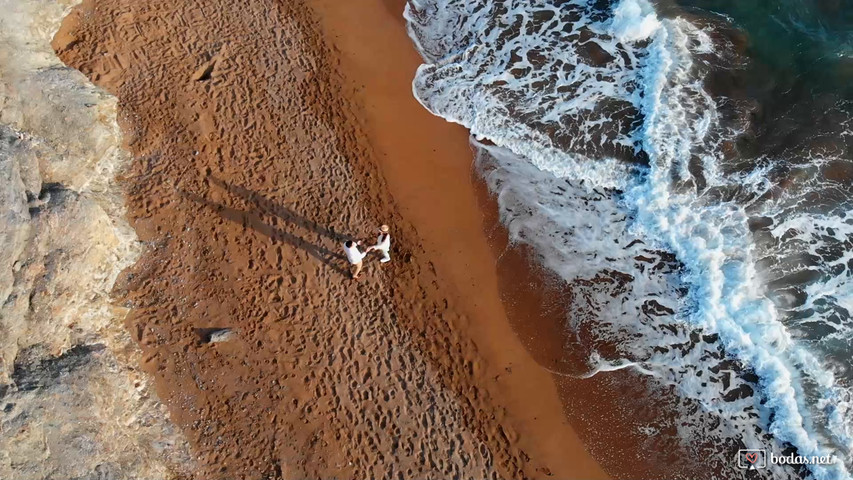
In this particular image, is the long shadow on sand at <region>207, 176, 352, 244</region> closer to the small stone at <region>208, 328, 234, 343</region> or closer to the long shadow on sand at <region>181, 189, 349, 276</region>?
the long shadow on sand at <region>181, 189, 349, 276</region>

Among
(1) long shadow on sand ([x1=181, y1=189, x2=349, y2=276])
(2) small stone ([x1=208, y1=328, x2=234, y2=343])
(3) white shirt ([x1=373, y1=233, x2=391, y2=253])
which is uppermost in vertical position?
(3) white shirt ([x1=373, y1=233, x2=391, y2=253])

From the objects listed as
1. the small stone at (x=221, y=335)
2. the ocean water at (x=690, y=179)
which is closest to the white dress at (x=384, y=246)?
the ocean water at (x=690, y=179)

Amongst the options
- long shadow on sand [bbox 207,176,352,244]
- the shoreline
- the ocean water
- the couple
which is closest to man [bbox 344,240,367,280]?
the couple

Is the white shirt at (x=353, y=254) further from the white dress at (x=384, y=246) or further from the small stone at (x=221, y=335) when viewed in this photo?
the small stone at (x=221, y=335)

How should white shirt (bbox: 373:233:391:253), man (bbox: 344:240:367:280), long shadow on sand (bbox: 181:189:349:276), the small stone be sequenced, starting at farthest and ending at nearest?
long shadow on sand (bbox: 181:189:349:276)
white shirt (bbox: 373:233:391:253)
man (bbox: 344:240:367:280)
the small stone

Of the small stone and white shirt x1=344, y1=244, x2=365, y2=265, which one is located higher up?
white shirt x1=344, y1=244, x2=365, y2=265

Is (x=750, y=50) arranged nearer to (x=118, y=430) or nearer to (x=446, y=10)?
(x=446, y=10)

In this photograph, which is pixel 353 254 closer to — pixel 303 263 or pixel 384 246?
pixel 384 246

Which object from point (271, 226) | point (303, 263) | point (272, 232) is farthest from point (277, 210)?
point (303, 263)

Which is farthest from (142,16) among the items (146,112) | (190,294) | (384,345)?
(384,345)
